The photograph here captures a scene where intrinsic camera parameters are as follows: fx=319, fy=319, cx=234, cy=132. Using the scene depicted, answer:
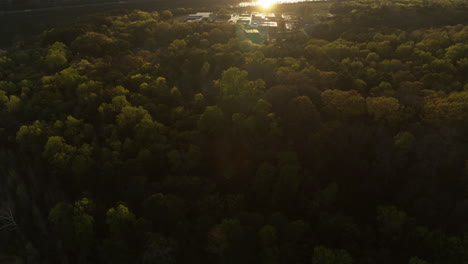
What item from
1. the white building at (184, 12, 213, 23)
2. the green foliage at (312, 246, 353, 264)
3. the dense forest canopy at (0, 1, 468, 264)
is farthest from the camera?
the white building at (184, 12, 213, 23)

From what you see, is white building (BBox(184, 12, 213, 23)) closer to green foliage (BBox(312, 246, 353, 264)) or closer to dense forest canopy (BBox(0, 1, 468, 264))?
dense forest canopy (BBox(0, 1, 468, 264))

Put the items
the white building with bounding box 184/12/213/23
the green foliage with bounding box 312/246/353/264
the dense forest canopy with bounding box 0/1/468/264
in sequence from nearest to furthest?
1. the green foliage with bounding box 312/246/353/264
2. the dense forest canopy with bounding box 0/1/468/264
3. the white building with bounding box 184/12/213/23

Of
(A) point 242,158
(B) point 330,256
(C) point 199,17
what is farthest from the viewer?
(C) point 199,17

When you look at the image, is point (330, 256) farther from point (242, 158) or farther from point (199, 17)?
point (199, 17)

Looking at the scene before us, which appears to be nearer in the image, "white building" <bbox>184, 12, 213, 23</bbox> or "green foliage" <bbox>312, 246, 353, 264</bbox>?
"green foliage" <bbox>312, 246, 353, 264</bbox>

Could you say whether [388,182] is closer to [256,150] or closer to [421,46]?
[256,150]

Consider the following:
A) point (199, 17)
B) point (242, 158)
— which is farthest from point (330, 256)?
point (199, 17)

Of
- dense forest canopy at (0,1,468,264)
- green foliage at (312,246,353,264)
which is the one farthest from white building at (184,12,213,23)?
green foliage at (312,246,353,264)

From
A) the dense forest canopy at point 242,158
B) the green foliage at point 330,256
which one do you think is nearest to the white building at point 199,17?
the dense forest canopy at point 242,158
